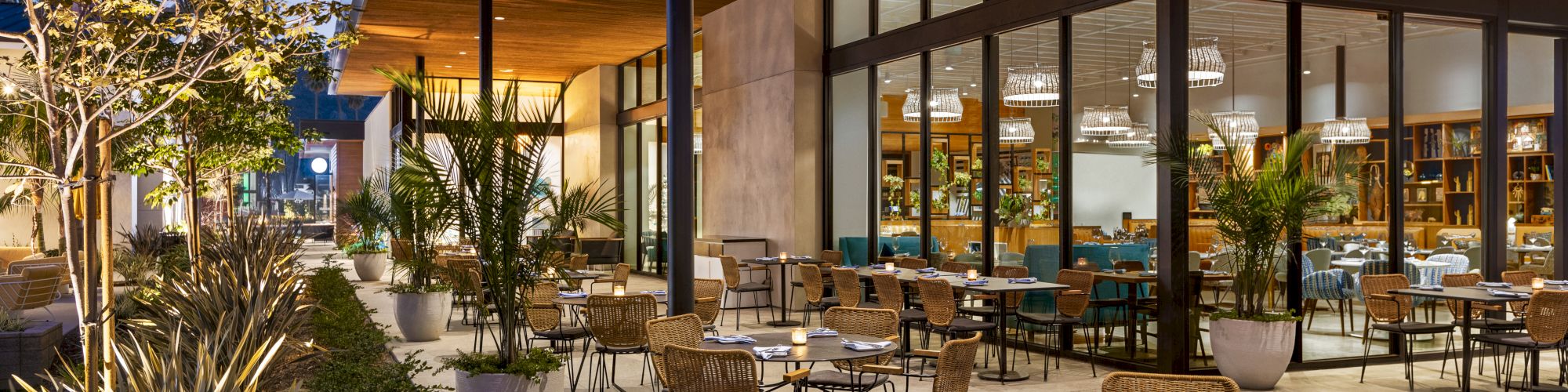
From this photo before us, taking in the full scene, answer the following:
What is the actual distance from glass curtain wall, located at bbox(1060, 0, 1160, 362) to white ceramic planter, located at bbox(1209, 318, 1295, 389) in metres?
0.81

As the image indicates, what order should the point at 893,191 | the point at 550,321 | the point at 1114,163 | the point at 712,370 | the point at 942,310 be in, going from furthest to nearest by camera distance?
the point at 893,191
the point at 1114,163
the point at 942,310
the point at 550,321
the point at 712,370

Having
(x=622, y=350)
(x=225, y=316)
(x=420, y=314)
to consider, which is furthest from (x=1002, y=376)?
(x=420, y=314)

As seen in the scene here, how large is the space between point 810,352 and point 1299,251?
16.5ft

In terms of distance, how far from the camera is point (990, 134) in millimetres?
9906

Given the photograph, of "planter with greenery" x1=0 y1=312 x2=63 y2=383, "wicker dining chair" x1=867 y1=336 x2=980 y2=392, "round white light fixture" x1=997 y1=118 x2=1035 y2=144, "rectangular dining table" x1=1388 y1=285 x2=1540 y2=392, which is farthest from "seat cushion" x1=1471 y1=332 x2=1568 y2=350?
"planter with greenery" x1=0 y1=312 x2=63 y2=383

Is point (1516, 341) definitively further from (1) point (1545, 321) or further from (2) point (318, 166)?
(2) point (318, 166)

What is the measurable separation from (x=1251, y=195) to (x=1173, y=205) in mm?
544

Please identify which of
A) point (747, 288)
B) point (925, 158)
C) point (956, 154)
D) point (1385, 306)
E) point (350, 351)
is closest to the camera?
point (350, 351)

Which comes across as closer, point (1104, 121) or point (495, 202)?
point (495, 202)

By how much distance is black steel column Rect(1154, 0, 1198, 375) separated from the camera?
786 centimetres

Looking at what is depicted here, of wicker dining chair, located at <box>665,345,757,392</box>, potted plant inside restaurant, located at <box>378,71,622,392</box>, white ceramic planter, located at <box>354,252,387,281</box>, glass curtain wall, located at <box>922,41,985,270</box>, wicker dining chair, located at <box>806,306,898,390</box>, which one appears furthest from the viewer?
white ceramic planter, located at <box>354,252,387,281</box>

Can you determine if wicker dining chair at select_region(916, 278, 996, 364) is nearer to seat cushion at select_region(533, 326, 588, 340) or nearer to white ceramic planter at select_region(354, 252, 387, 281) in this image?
seat cushion at select_region(533, 326, 588, 340)

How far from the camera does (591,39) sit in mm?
16594

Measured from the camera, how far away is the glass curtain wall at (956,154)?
1028 centimetres
